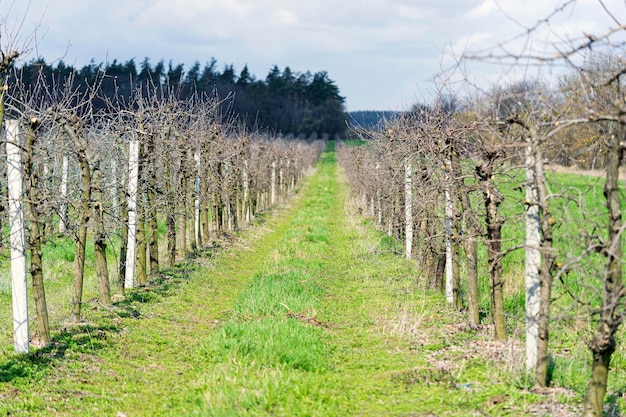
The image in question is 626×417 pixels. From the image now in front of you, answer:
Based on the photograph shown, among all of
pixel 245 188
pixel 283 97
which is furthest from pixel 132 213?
pixel 283 97

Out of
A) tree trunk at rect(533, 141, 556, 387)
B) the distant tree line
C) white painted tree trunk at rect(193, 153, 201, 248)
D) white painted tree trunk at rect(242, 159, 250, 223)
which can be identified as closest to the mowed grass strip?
tree trunk at rect(533, 141, 556, 387)

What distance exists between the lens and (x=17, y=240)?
312 inches

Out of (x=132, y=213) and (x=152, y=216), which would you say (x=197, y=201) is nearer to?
(x=152, y=216)

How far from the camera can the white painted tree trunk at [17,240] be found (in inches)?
311

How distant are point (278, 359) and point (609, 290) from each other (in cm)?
354

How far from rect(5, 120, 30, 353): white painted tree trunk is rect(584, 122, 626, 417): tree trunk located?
570cm

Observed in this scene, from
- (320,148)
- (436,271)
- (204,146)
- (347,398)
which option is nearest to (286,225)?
(204,146)

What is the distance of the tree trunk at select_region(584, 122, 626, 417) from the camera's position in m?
5.18

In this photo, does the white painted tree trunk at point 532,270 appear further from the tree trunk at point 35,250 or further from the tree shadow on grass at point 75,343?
the tree trunk at point 35,250

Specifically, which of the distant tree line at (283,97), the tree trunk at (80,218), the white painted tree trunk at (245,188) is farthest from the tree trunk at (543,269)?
the distant tree line at (283,97)

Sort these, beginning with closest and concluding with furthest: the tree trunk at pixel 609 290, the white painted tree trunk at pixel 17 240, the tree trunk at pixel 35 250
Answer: the tree trunk at pixel 609 290, the white painted tree trunk at pixel 17 240, the tree trunk at pixel 35 250

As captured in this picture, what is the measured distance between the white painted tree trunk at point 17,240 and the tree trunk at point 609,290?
5.70 m

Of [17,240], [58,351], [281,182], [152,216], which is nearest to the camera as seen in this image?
[17,240]

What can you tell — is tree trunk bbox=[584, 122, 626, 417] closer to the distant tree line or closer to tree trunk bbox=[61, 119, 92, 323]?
tree trunk bbox=[61, 119, 92, 323]
